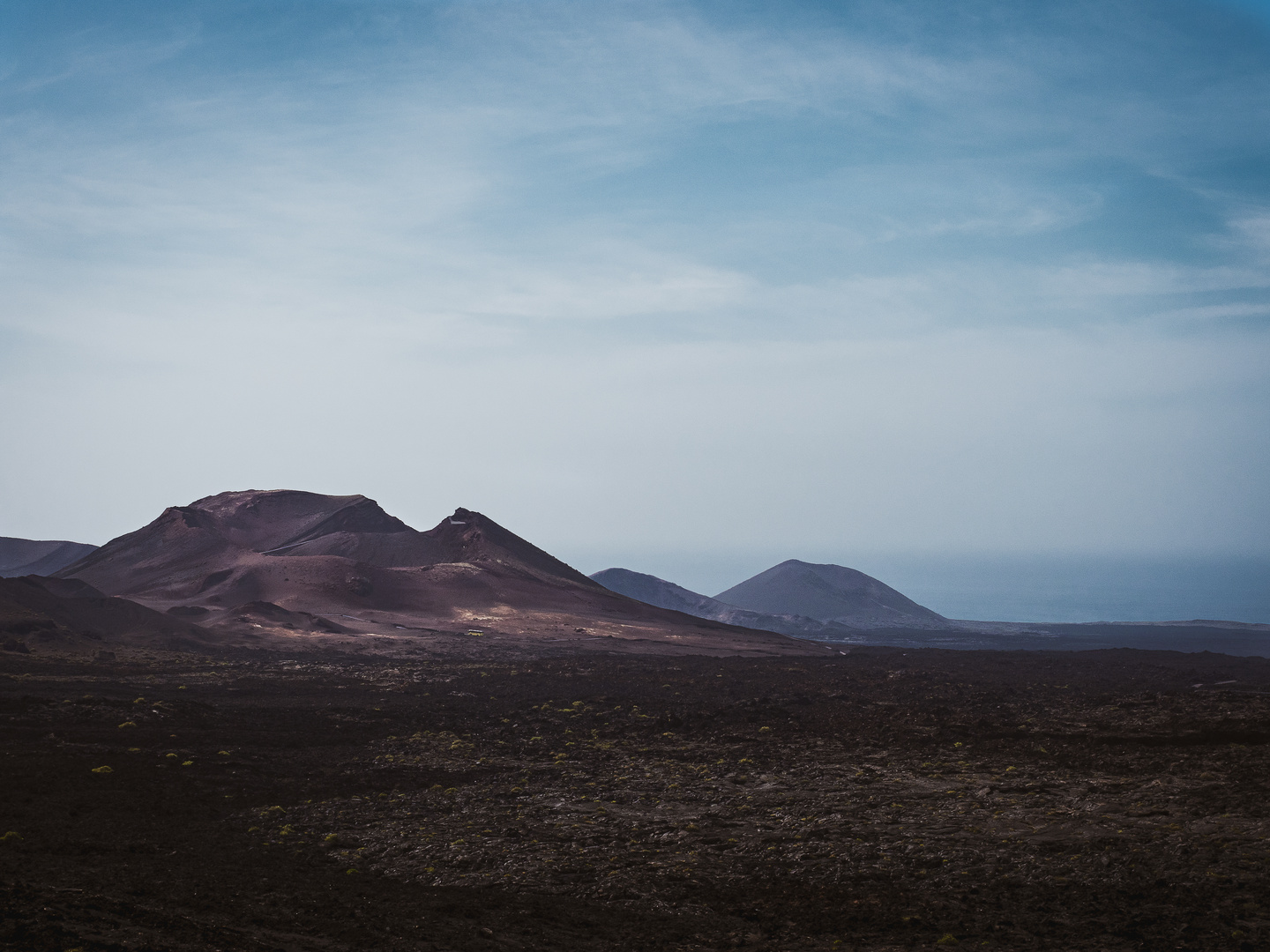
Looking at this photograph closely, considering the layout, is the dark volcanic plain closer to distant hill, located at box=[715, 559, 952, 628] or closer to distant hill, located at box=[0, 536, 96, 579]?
distant hill, located at box=[715, 559, 952, 628]

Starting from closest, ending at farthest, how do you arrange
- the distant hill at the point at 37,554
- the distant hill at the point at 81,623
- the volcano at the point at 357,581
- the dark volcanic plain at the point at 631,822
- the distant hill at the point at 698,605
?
the dark volcanic plain at the point at 631,822
the distant hill at the point at 81,623
the volcano at the point at 357,581
the distant hill at the point at 698,605
the distant hill at the point at 37,554

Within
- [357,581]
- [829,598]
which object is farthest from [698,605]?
[357,581]

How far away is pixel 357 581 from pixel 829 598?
90623 mm

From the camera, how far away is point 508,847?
60.8 feet

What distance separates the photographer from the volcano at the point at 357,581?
240 feet

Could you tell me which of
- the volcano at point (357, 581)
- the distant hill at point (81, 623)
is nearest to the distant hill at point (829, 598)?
the volcano at point (357, 581)

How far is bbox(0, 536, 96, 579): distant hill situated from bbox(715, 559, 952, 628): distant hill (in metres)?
108

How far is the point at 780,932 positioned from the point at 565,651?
52.4 meters

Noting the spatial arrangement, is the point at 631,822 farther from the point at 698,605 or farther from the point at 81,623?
the point at 698,605

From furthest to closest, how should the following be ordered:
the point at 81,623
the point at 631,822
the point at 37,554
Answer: the point at 37,554
the point at 81,623
the point at 631,822

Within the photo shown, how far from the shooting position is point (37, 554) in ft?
506

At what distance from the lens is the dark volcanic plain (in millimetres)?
13852

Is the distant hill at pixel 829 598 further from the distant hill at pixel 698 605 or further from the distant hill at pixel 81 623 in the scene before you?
the distant hill at pixel 81 623

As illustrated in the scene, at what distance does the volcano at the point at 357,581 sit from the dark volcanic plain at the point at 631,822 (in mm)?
36112
